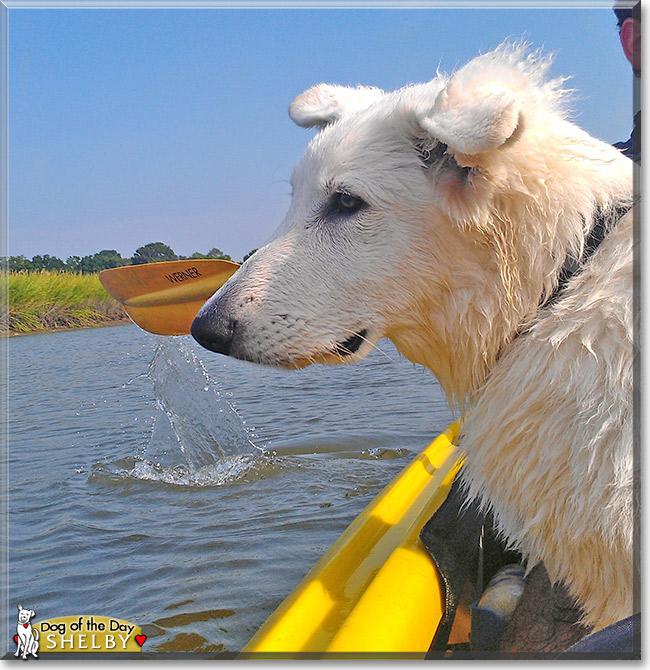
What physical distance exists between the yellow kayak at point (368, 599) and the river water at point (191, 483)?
712 mm

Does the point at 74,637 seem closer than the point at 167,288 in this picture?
Yes

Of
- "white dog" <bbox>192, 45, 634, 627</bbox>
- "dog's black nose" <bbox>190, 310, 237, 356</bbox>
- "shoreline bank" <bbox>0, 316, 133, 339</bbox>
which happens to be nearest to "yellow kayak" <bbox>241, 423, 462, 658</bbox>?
"white dog" <bbox>192, 45, 634, 627</bbox>

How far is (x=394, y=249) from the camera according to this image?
181cm

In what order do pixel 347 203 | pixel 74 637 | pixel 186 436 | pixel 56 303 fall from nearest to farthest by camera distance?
pixel 347 203, pixel 74 637, pixel 186 436, pixel 56 303

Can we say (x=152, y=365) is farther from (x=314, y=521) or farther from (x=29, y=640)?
(x=29, y=640)

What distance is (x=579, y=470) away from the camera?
160cm

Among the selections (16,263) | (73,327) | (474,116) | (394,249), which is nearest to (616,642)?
(394,249)

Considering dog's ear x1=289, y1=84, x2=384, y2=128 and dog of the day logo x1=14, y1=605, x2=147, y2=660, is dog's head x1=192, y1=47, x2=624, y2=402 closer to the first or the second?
dog's ear x1=289, y1=84, x2=384, y2=128

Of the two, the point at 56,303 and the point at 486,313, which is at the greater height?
the point at 486,313

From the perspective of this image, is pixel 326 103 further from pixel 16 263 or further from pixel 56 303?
pixel 56 303

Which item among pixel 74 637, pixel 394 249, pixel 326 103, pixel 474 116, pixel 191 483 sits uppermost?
pixel 326 103

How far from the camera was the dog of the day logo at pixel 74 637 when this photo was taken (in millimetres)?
1866

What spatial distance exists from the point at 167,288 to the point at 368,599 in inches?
58.2

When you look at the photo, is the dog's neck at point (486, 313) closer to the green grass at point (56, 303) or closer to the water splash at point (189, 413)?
the water splash at point (189, 413)
